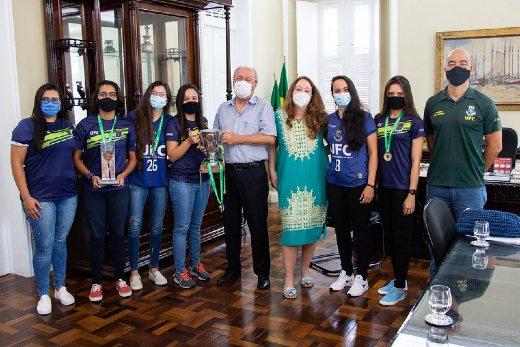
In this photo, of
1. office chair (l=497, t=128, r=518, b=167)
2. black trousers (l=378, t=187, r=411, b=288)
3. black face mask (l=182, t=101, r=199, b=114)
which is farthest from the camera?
office chair (l=497, t=128, r=518, b=167)

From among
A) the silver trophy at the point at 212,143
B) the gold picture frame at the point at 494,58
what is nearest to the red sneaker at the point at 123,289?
the silver trophy at the point at 212,143

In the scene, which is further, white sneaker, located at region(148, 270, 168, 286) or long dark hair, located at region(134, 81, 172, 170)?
white sneaker, located at region(148, 270, 168, 286)

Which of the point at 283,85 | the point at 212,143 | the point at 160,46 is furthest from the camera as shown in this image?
the point at 283,85

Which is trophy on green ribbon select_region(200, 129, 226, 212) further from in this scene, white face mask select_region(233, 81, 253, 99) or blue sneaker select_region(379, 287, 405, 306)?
blue sneaker select_region(379, 287, 405, 306)

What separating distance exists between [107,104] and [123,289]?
4.28 feet

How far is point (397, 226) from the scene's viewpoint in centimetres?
331

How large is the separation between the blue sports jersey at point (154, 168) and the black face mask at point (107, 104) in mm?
196

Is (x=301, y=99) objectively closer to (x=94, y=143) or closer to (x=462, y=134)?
(x=462, y=134)

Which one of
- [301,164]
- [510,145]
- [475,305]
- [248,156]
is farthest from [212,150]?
[510,145]

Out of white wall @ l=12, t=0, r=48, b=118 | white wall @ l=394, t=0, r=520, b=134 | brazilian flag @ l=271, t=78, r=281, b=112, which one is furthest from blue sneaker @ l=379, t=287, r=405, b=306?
brazilian flag @ l=271, t=78, r=281, b=112

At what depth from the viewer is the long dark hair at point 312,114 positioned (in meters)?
3.40

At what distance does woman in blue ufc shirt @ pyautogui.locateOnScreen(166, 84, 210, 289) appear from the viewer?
11.8ft

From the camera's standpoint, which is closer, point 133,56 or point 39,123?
point 39,123

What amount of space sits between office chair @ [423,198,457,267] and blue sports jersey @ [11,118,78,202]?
87.7 inches
